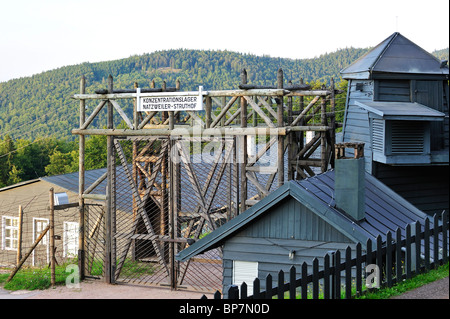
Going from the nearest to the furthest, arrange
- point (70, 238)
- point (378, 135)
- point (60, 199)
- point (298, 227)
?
point (298, 227)
point (378, 135)
point (60, 199)
point (70, 238)

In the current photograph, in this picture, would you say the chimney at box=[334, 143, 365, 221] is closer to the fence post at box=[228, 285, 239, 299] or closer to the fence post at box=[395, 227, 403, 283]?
the fence post at box=[395, 227, 403, 283]

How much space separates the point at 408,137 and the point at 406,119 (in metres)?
0.69

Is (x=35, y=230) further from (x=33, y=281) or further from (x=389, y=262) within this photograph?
(x=389, y=262)

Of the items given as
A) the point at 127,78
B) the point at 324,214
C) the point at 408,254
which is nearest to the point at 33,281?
the point at 324,214

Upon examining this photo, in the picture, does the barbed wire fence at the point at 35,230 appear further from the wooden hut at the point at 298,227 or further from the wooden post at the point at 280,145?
the wooden hut at the point at 298,227

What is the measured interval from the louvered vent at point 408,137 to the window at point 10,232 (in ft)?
55.4

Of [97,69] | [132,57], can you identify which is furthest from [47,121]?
[132,57]

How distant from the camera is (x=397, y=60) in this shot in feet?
60.0

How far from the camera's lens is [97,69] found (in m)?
112

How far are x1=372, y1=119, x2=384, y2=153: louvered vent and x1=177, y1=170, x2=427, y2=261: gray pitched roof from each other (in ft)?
7.91

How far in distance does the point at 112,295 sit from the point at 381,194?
25.2 feet

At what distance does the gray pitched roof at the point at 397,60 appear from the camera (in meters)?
18.0

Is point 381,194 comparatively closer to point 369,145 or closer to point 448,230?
point 369,145

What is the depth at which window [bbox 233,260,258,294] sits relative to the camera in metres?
13.2
